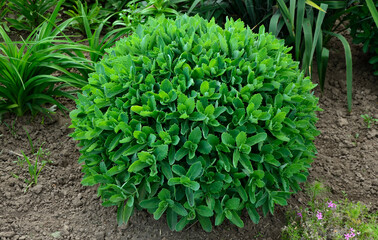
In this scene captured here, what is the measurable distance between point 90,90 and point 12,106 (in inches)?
34.8

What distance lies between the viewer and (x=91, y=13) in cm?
375

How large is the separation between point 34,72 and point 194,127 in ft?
4.89

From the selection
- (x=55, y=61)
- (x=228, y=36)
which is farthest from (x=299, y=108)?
(x=55, y=61)

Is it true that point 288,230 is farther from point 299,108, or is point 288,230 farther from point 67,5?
point 67,5

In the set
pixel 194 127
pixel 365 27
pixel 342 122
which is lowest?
pixel 342 122

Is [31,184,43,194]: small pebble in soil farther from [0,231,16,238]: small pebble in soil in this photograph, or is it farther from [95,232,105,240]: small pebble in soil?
[95,232,105,240]: small pebble in soil

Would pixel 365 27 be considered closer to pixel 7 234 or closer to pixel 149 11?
pixel 149 11

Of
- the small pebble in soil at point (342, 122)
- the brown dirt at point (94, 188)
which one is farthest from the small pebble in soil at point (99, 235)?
the small pebble in soil at point (342, 122)

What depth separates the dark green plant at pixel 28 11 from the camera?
3.64 meters

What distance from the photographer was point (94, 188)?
8.37ft

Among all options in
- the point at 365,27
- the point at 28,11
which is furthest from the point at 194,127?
the point at 28,11

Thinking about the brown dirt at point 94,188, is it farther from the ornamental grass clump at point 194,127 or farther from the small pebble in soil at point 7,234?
the ornamental grass clump at point 194,127

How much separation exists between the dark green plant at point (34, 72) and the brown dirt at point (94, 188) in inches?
5.6

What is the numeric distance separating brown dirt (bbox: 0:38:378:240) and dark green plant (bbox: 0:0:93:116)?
14cm
